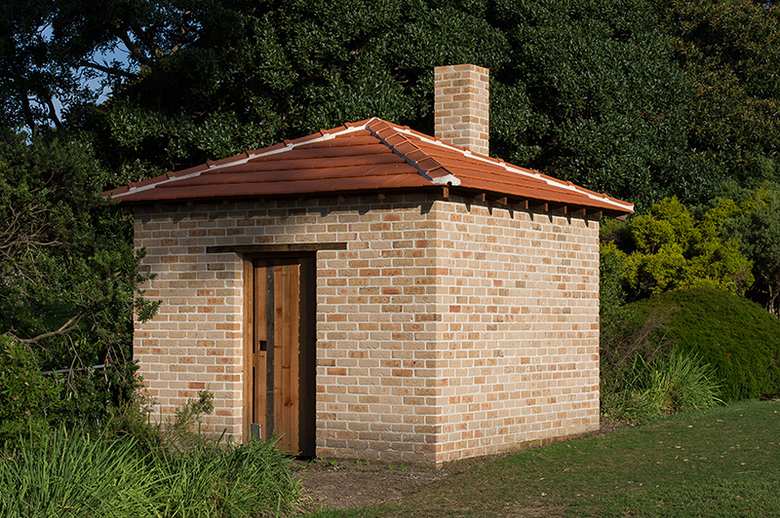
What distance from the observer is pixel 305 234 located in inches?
384

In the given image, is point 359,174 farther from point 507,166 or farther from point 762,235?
point 762,235

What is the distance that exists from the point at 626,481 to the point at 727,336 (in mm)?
7482

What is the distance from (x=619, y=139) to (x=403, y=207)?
10765 millimetres

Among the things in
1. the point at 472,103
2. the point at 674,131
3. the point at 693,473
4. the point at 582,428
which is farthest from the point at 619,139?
the point at 693,473

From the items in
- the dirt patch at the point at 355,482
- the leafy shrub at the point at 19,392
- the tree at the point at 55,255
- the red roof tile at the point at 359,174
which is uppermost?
the red roof tile at the point at 359,174

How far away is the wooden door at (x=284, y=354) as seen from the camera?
9945mm

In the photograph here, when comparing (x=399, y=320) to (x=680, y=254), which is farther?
(x=680, y=254)

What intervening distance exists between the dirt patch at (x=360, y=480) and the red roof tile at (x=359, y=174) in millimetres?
2984

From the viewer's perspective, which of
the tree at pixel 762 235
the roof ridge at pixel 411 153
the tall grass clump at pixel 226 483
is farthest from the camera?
the tree at pixel 762 235

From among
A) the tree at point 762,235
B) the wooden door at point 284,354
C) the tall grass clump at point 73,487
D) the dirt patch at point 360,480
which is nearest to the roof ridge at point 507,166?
the wooden door at point 284,354

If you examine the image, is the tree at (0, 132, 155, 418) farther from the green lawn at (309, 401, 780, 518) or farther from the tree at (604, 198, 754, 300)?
the tree at (604, 198, 754, 300)

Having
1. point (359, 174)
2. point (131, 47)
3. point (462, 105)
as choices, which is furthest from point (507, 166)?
point (131, 47)

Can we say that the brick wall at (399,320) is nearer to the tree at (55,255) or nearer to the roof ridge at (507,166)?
the roof ridge at (507,166)

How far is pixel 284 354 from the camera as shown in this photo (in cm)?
1004
